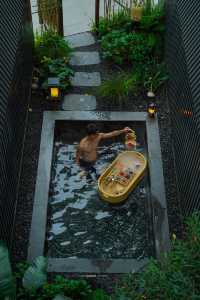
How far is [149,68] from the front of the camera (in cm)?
1466

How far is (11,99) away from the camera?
11.0 m

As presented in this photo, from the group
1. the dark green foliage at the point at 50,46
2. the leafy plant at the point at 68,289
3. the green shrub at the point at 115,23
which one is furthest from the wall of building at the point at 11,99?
the green shrub at the point at 115,23

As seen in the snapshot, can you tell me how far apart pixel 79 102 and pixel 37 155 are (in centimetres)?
204

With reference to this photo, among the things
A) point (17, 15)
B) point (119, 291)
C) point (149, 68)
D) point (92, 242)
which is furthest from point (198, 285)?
point (149, 68)

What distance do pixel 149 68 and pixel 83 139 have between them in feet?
10.4

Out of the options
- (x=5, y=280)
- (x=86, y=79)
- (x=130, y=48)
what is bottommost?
(x=5, y=280)

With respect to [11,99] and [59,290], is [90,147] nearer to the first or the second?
[11,99]

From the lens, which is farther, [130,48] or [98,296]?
[130,48]

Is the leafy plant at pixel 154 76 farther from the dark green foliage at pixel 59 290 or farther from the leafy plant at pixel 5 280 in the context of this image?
the leafy plant at pixel 5 280

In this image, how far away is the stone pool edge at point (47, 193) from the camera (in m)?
10.9

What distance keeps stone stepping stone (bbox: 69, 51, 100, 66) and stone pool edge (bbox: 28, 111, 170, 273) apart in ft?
6.40

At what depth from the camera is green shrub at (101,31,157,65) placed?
14.9 meters

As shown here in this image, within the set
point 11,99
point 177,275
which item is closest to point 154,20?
point 11,99

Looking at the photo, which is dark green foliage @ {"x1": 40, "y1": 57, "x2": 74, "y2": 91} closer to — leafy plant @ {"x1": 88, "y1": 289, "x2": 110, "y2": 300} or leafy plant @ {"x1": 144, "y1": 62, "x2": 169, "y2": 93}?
leafy plant @ {"x1": 144, "y1": 62, "x2": 169, "y2": 93}
